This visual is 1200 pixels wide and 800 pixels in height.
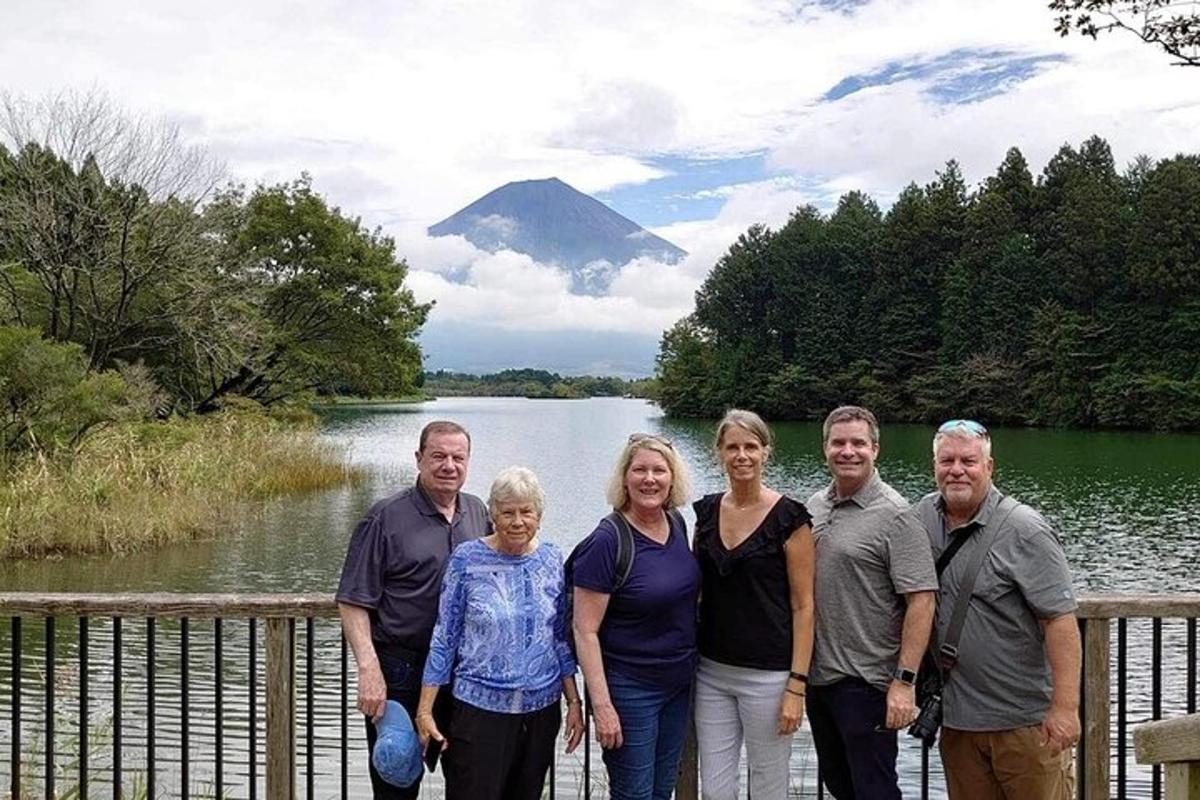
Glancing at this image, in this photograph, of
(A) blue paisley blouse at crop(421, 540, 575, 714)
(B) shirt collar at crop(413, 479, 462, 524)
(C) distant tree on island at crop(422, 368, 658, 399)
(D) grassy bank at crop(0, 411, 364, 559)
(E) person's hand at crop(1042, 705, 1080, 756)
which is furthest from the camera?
(C) distant tree on island at crop(422, 368, 658, 399)

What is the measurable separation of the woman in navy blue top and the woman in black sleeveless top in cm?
8

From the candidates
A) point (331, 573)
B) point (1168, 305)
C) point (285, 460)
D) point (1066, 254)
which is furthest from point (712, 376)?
point (331, 573)

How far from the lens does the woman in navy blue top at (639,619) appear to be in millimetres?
3199

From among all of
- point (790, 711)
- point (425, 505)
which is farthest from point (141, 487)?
point (790, 711)

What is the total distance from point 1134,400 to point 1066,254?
10437mm

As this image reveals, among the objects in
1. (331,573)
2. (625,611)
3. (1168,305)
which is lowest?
(331,573)

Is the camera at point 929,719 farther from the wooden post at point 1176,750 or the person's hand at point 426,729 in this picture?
the person's hand at point 426,729

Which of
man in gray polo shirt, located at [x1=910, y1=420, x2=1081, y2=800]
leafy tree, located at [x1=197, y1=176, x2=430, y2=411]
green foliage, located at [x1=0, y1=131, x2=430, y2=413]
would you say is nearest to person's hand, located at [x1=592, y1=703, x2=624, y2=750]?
man in gray polo shirt, located at [x1=910, y1=420, x2=1081, y2=800]

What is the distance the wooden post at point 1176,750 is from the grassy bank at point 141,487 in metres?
14.3

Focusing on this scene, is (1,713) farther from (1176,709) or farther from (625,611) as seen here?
(1176,709)

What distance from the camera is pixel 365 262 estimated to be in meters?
40.2

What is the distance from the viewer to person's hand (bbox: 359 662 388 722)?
321cm

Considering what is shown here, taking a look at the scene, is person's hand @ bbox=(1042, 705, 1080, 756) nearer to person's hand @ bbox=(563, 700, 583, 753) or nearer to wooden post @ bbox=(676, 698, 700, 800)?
wooden post @ bbox=(676, 698, 700, 800)

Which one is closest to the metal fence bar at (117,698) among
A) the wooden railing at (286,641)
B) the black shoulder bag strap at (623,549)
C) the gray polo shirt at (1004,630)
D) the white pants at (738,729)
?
the wooden railing at (286,641)
